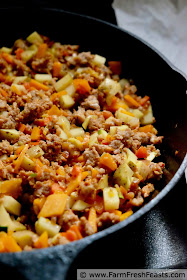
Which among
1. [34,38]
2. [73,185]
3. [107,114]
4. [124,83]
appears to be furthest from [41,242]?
[34,38]

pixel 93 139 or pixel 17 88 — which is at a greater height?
pixel 93 139

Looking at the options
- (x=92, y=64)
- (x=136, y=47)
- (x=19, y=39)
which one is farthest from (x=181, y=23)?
(x=19, y=39)

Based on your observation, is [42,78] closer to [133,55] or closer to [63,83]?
[63,83]

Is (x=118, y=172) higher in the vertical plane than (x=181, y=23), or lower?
lower

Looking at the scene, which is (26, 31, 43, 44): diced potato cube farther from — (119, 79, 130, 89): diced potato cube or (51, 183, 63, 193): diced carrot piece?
(51, 183, 63, 193): diced carrot piece

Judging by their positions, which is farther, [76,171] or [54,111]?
[54,111]

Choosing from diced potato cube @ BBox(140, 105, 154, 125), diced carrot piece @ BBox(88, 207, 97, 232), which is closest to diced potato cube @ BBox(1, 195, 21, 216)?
diced carrot piece @ BBox(88, 207, 97, 232)

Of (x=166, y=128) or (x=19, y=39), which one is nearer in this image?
(x=166, y=128)

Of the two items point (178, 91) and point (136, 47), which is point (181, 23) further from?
point (178, 91)
